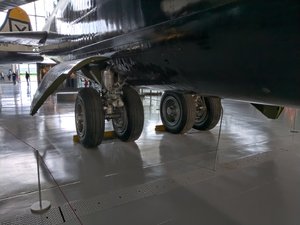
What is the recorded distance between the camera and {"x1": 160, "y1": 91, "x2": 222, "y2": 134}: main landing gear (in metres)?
5.09

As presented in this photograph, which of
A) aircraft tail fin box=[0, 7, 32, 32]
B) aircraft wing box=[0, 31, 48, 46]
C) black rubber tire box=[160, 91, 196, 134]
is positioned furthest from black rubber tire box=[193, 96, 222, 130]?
aircraft tail fin box=[0, 7, 32, 32]

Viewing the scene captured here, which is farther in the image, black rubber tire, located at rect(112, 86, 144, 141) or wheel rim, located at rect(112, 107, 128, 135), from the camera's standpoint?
wheel rim, located at rect(112, 107, 128, 135)

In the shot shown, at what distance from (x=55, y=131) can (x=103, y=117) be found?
196 centimetres

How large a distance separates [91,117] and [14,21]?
446 inches

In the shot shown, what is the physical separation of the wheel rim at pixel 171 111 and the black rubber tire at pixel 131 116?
104 cm

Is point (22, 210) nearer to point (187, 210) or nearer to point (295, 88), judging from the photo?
point (187, 210)

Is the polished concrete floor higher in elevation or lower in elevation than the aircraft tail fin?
lower

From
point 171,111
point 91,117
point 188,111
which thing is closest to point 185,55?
point 91,117

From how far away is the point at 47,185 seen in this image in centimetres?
296

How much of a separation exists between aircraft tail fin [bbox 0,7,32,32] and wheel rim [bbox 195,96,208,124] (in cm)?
1089

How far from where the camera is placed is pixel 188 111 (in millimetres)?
5055

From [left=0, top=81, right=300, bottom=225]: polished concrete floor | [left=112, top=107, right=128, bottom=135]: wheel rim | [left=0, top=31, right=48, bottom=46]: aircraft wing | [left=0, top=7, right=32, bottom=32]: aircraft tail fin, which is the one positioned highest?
[left=0, top=7, right=32, bottom=32]: aircraft tail fin

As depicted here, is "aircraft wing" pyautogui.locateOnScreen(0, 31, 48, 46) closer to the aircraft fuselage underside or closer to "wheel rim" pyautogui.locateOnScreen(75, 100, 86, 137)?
the aircraft fuselage underside

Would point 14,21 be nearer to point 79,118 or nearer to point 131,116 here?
point 79,118
